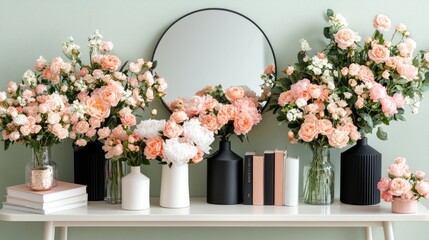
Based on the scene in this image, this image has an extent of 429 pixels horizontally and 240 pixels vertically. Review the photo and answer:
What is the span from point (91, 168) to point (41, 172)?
0.22 m

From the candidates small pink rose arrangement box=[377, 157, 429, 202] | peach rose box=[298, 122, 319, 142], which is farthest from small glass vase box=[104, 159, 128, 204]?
small pink rose arrangement box=[377, 157, 429, 202]

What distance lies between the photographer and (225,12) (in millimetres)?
2379

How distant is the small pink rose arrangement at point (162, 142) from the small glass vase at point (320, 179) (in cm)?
40

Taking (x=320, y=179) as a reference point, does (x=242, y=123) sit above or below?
above

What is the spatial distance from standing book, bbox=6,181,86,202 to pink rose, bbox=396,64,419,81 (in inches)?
47.1

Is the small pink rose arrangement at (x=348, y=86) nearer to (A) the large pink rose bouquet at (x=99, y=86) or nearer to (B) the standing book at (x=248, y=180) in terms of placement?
(B) the standing book at (x=248, y=180)

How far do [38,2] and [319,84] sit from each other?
3.69 feet

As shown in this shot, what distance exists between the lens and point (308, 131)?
6.99 ft

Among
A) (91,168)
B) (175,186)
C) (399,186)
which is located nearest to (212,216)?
(175,186)

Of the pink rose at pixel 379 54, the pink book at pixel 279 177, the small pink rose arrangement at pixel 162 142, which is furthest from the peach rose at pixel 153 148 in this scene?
the pink rose at pixel 379 54

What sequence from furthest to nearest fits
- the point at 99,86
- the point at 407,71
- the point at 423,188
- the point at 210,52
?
the point at 210,52, the point at 99,86, the point at 407,71, the point at 423,188

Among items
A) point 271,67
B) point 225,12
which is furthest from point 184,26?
point 271,67

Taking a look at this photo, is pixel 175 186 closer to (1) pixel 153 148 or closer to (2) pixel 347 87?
(1) pixel 153 148

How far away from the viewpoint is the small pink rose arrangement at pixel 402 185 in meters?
2.06
